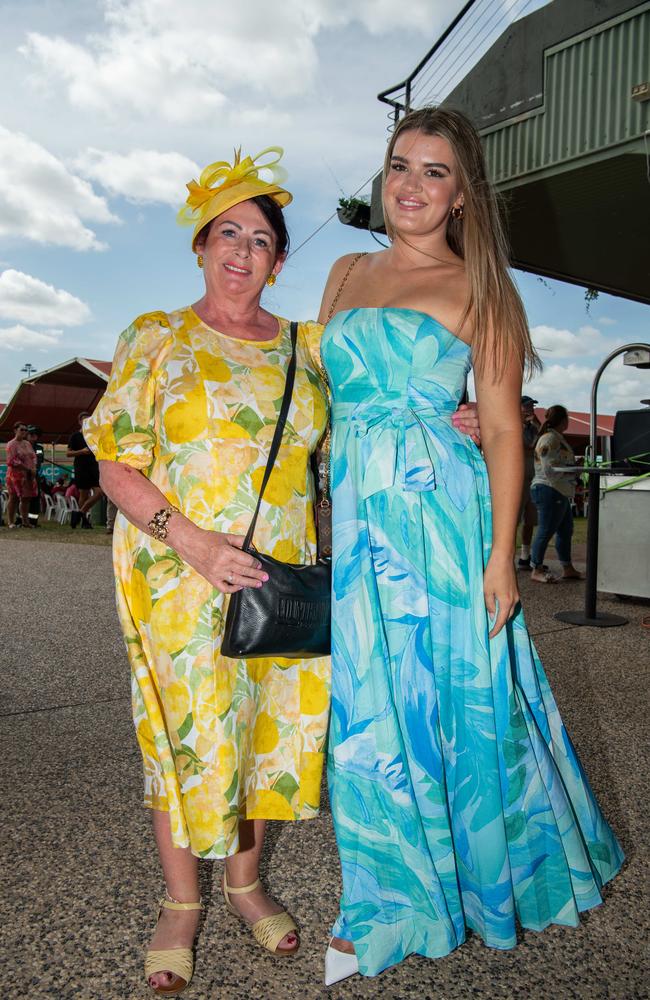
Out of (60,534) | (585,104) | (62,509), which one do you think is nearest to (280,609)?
(585,104)

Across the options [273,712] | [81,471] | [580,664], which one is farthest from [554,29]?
[273,712]

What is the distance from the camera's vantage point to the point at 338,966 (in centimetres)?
173

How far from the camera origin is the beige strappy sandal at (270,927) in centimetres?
183

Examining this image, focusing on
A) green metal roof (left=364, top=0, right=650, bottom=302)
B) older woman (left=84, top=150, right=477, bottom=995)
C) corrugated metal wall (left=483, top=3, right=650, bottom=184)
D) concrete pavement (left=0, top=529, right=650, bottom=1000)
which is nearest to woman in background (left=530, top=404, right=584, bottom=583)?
green metal roof (left=364, top=0, right=650, bottom=302)

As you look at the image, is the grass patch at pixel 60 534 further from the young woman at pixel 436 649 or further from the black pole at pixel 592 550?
the young woman at pixel 436 649

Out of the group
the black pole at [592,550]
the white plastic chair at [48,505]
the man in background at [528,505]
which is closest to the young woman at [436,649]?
the black pole at [592,550]

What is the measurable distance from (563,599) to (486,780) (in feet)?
18.3

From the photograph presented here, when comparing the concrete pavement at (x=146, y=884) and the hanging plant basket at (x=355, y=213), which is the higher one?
the hanging plant basket at (x=355, y=213)

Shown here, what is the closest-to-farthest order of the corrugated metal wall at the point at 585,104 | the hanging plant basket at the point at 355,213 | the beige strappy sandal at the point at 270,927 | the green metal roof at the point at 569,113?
Answer: 1. the beige strappy sandal at the point at 270,927
2. the corrugated metal wall at the point at 585,104
3. the green metal roof at the point at 569,113
4. the hanging plant basket at the point at 355,213

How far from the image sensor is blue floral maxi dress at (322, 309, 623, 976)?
5.62 ft

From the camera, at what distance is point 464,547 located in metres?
1.79

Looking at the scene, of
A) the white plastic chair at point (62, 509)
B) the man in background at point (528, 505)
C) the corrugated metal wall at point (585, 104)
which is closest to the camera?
the man in background at point (528, 505)

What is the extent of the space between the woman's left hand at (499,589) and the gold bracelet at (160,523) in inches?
29.4

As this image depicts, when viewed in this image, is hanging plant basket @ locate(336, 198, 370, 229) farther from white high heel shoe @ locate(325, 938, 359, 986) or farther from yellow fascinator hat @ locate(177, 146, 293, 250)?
white high heel shoe @ locate(325, 938, 359, 986)
